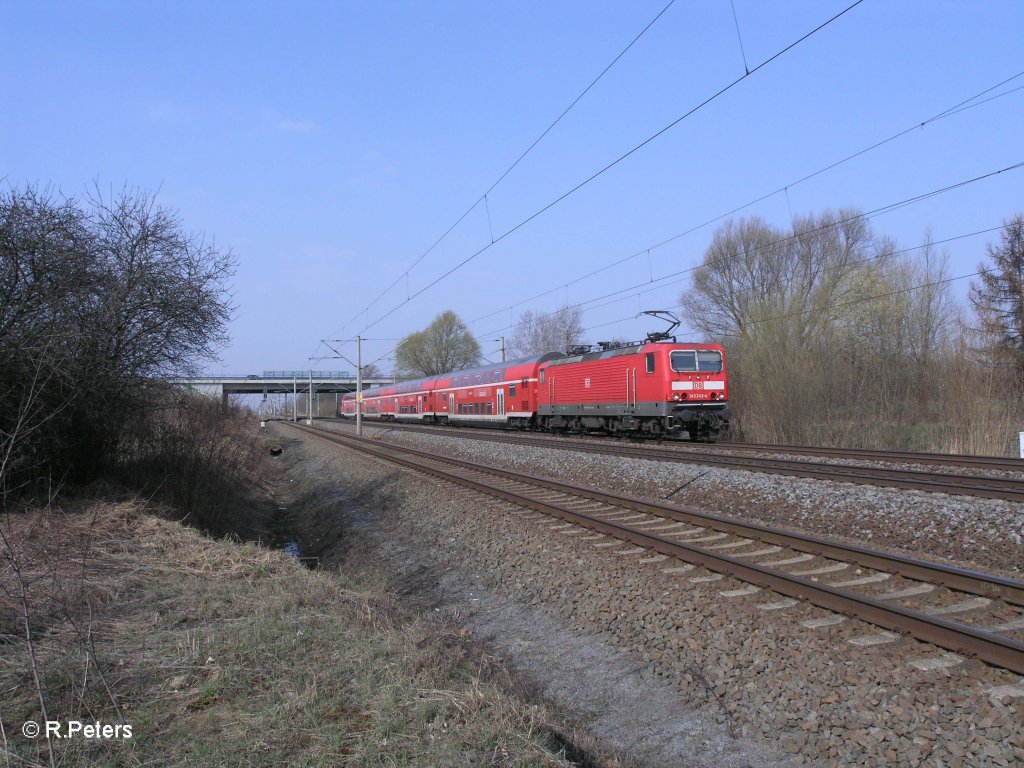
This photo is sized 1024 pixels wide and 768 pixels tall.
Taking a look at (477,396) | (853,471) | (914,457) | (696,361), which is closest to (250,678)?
(853,471)

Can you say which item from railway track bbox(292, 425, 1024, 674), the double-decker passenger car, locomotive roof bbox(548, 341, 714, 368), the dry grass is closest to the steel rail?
locomotive roof bbox(548, 341, 714, 368)

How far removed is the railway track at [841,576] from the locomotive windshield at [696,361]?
36.8ft

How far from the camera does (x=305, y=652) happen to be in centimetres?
485

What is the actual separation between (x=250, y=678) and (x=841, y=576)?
551cm

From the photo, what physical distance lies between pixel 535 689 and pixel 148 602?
3405 mm

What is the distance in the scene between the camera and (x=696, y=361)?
2197cm

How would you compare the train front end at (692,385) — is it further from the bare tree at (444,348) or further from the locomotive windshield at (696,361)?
the bare tree at (444,348)

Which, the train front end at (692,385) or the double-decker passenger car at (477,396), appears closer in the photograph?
the train front end at (692,385)

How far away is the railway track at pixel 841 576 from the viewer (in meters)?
5.13

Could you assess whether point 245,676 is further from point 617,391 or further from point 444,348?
point 444,348

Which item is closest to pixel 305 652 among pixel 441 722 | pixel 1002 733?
pixel 441 722

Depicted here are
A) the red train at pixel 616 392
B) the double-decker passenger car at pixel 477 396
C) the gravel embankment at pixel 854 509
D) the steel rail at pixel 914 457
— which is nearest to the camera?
the gravel embankment at pixel 854 509

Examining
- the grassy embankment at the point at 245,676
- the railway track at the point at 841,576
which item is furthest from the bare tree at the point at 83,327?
the railway track at the point at 841,576

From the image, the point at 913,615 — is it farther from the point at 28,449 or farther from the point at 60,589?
the point at 28,449
